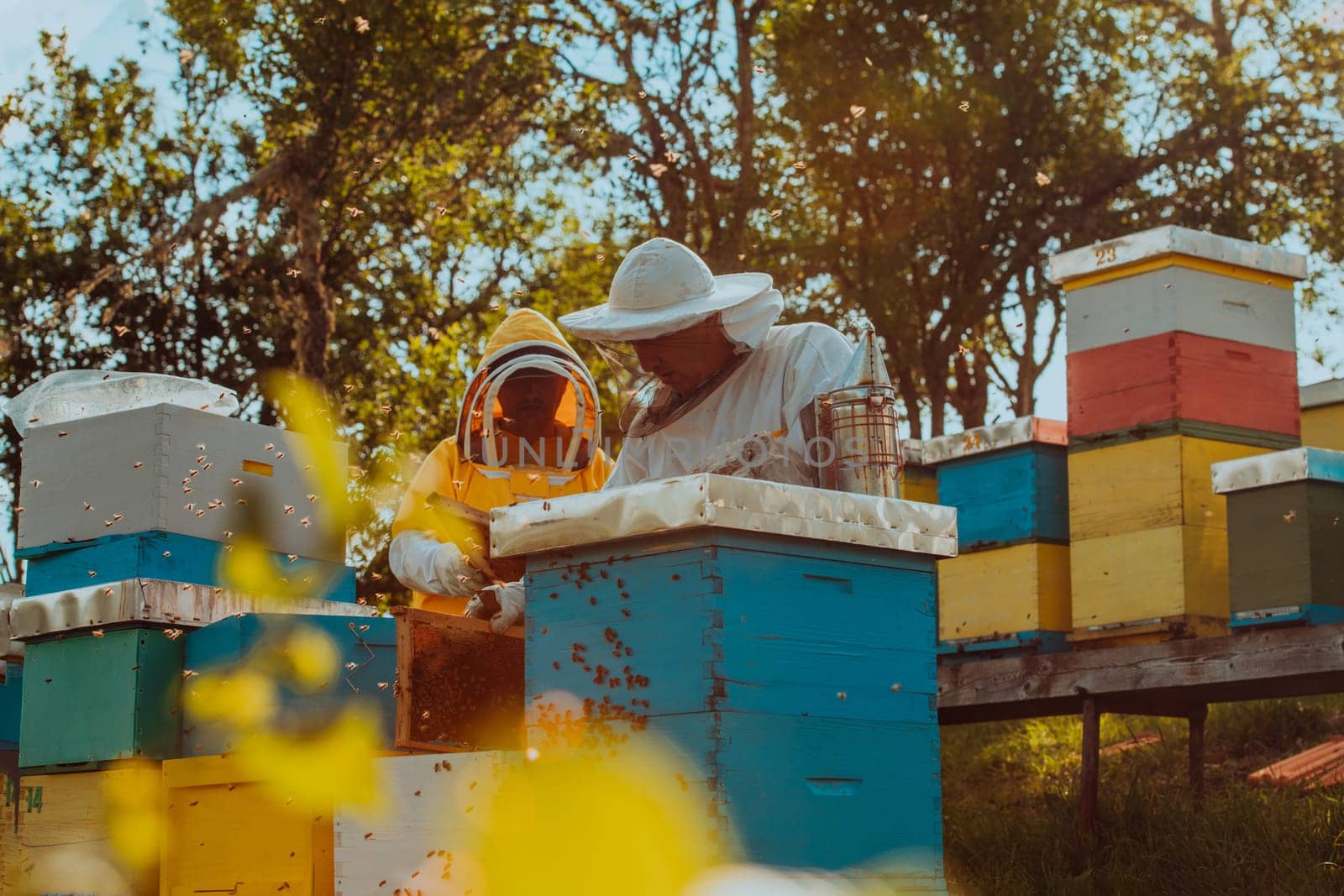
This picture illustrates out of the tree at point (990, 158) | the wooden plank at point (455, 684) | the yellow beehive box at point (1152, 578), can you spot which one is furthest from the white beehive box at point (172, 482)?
the tree at point (990, 158)

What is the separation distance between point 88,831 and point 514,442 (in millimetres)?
1514

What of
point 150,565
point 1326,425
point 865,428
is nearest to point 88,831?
point 150,565

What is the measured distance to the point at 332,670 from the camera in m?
3.58

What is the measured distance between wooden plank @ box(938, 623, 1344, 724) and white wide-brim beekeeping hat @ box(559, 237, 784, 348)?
2.22 meters

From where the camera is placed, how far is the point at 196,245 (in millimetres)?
12805

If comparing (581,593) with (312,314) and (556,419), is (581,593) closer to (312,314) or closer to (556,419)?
(556,419)

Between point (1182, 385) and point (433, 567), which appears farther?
point (1182, 385)

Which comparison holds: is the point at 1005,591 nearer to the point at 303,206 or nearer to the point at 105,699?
the point at 105,699

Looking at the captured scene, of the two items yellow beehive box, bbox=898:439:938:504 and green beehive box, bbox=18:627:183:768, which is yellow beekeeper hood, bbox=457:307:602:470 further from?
yellow beehive box, bbox=898:439:938:504

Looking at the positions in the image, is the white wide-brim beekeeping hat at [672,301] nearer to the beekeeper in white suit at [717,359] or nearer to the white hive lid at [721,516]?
the beekeeper in white suit at [717,359]

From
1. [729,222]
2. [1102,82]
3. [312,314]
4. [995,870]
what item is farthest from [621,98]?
[995,870]

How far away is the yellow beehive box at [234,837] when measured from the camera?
10.7 feet

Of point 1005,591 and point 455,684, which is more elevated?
point 1005,591

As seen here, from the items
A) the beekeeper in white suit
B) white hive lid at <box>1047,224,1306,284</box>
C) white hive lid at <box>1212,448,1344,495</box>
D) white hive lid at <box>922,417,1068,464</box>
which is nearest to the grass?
white hive lid at <box>1212,448,1344,495</box>
